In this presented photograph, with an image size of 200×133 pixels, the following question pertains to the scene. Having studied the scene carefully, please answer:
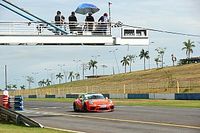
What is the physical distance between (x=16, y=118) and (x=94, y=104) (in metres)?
9.37

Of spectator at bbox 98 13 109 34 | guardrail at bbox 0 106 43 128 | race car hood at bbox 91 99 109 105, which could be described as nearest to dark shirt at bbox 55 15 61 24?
spectator at bbox 98 13 109 34

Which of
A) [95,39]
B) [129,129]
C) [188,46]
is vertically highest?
[188,46]

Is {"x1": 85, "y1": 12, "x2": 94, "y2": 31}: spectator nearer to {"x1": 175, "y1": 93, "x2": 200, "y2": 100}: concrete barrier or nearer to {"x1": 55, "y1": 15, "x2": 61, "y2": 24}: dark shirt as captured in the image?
{"x1": 55, "y1": 15, "x2": 61, "y2": 24}: dark shirt

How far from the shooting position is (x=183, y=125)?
56.0ft

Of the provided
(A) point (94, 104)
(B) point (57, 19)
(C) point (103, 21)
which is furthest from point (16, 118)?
(A) point (94, 104)

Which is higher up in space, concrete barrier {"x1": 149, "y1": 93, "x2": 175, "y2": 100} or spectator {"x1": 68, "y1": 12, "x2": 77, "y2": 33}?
spectator {"x1": 68, "y1": 12, "x2": 77, "y2": 33}

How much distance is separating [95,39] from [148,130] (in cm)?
1096

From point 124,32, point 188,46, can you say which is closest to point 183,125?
point 124,32

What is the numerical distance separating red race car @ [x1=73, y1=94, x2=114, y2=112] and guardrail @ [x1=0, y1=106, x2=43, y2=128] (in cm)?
794

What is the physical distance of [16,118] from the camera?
1948 cm

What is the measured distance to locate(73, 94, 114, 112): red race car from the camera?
1106 inches

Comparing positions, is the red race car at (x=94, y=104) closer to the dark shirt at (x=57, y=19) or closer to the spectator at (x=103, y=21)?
the spectator at (x=103, y=21)

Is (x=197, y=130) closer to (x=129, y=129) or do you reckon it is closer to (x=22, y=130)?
(x=129, y=129)

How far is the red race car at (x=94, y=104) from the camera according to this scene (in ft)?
92.2
